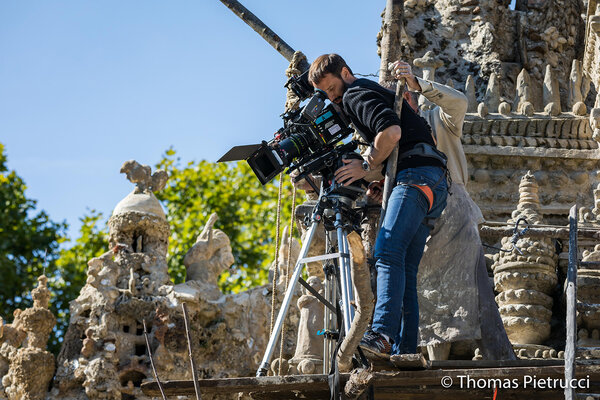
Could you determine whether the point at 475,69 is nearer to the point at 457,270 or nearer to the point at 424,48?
the point at 424,48

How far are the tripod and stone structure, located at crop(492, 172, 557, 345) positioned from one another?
2980 mm

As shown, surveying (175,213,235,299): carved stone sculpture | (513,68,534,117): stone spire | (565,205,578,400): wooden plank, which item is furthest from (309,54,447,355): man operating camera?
(513,68,534,117): stone spire

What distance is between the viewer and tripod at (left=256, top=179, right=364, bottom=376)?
19.2 feet

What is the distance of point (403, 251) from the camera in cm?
617

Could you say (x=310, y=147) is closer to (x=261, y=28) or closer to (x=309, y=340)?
(x=309, y=340)

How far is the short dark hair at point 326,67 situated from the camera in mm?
6535

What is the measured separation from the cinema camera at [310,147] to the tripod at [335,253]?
16 centimetres

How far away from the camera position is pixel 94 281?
12047mm

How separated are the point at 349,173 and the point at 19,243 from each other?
19218 mm

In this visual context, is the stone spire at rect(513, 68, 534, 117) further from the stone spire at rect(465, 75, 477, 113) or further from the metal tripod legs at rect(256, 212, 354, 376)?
the metal tripod legs at rect(256, 212, 354, 376)

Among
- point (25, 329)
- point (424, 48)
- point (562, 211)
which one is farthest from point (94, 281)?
point (424, 48)

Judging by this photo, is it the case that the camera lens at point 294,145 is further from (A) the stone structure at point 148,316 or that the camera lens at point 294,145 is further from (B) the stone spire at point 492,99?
(B) the stone spire at point 492,99

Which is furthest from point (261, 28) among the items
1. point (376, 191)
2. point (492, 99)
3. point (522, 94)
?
point (376, 191)

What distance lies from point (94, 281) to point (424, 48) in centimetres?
606
